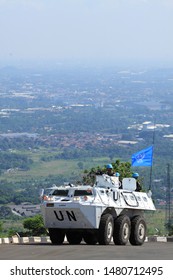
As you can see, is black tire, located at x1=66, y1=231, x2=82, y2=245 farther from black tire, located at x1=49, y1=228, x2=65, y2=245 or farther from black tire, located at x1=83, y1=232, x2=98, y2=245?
black tire, located at x1=49, y1=228, x2=65, y2=245

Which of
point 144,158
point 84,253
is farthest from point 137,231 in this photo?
point 84,253

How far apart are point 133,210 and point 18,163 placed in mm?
134718

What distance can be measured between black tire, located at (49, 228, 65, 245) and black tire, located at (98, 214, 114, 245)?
1.55m

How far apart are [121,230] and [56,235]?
218 cm

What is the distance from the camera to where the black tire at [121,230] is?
33.5m

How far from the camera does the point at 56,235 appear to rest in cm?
3447

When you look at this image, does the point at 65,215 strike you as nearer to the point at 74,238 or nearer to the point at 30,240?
the point at 74,238

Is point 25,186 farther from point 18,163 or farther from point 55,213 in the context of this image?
point 55,213

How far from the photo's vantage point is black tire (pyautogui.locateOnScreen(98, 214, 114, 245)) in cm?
3300

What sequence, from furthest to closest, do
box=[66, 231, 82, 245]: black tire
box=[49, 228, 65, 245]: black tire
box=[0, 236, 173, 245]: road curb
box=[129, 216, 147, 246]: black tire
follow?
1. box=[0, 236, 173, 245]: road curb
2. box=[66, 231, 82, 245]: black tire
3. box=[129, 216, 147, 246]: black tire
4. box=[49, 228, 65, 245]: black tire

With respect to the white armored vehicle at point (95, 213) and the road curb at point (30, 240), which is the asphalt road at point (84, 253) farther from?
the road curb at point (30, 240)

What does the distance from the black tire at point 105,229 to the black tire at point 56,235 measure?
1.55 meters

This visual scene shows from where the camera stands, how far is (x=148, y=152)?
38844 millimetres

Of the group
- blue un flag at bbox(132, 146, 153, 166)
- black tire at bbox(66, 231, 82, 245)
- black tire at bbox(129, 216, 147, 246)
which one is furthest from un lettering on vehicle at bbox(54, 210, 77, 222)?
blue un flag at bbox(132, 146, 153, 166)
